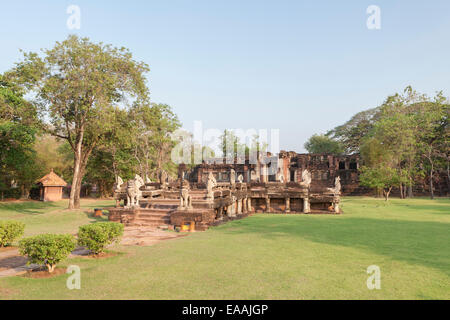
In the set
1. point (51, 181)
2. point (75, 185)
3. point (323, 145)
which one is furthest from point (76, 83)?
point (323, 145)

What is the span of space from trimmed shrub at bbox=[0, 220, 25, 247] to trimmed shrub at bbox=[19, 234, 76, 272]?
363 centimetres

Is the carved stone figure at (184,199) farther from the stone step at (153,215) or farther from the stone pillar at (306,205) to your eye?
the stone pillar at (306,205)

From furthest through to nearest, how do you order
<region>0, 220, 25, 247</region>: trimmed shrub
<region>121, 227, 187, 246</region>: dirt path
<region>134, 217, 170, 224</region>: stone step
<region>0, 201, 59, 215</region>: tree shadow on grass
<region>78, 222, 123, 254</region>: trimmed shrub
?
<region>0, 201, 59, 215</region>: tree shadow on grass
<region>134, 217, 170, 224</region>: stone step
<region>121, 227, 187, 246</region>: dirt path
<region>0, 220, 25, 247</region>: trimmed shrub
<region>78, 222, 123, 254</region>: trimmed shrub

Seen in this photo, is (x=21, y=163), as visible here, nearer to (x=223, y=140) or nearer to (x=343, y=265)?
(x=343, y=265)

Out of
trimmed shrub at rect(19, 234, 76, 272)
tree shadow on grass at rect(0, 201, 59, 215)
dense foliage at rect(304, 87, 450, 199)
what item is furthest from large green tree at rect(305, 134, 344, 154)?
trimmed shrub at rect(19, 234, 76, 272)

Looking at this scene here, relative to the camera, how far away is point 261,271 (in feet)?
22.8

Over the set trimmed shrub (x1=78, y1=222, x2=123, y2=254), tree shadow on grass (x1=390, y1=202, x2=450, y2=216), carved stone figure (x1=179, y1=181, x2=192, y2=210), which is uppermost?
carved stone figure (x1=179, y1=181, x2=192, y2=210)

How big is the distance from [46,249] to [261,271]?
4.82 metres

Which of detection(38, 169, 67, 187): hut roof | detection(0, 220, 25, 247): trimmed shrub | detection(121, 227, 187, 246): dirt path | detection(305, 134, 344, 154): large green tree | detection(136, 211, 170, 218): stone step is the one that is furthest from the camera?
detection(305, 134, 344, 154): large green tree

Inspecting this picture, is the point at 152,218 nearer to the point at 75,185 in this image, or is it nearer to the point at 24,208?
the point at 75,185

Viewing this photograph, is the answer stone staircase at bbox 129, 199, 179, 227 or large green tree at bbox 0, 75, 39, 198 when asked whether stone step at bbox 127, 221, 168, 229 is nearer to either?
stone staircase at bbox 129, 199, 179, 227

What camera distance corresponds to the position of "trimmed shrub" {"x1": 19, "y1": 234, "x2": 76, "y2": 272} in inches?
262
